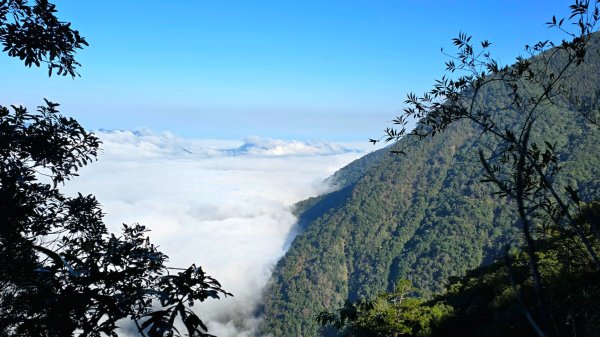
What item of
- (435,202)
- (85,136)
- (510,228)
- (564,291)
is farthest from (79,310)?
(435,202)

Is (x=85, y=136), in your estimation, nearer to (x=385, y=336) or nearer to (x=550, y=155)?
(x=550, y=155)

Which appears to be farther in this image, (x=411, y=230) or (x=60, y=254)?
(x=411, y=230)

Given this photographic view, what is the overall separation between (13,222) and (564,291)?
48.6ft

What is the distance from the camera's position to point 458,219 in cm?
14612

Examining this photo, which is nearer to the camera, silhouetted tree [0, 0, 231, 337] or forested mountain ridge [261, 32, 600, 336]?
silhouetted tree [0, 0, 231, 337]

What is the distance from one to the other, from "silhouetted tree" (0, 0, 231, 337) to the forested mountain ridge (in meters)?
113

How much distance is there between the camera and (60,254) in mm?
3859

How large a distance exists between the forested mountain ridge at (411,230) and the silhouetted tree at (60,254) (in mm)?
112729

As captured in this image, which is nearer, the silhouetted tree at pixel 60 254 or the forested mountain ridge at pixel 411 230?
the silhouetted tree at pixel 60 254

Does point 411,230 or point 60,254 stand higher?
point 60,254

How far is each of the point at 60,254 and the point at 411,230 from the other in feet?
546

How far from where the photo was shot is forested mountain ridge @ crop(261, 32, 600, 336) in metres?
129

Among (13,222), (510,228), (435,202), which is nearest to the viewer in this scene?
(13,222)

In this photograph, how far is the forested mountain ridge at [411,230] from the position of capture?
129 meters
